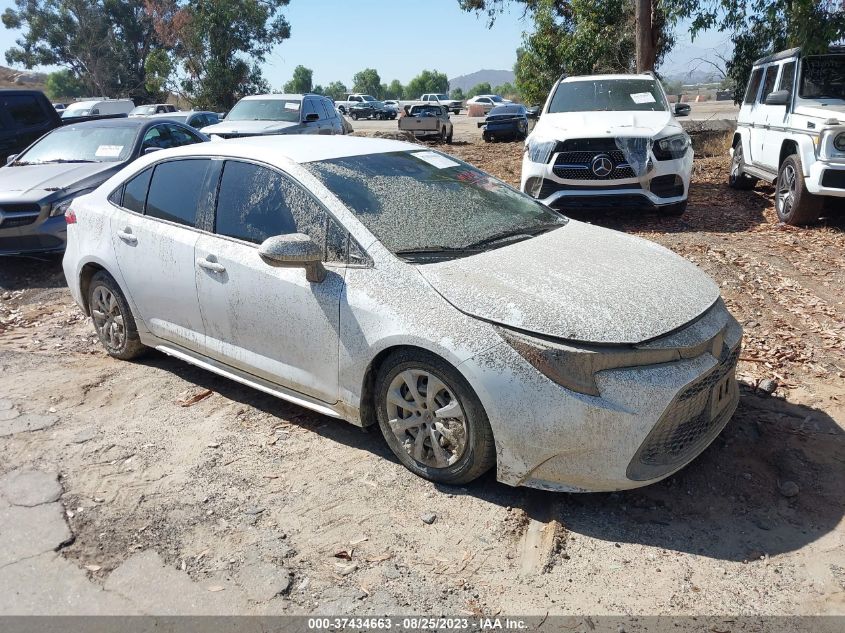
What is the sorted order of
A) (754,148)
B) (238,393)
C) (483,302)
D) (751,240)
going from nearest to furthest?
1. (483,302)
2. (238,393)
3. (751,240)
4. (754,148)

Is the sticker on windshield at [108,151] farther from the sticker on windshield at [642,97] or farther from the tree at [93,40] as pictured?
the tree at [93,40]

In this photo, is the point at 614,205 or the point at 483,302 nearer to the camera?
the point at 483,302

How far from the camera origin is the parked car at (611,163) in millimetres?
8297

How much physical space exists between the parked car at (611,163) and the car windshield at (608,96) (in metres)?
0.55

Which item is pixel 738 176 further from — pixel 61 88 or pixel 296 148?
pixel 61 88

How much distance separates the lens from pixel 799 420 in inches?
162

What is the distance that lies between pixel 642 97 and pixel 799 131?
6.64ft

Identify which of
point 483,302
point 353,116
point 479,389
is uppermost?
point 483,302

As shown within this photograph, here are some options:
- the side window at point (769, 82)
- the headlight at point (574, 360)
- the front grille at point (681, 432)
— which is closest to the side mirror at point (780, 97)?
the side window at point (769, 82)

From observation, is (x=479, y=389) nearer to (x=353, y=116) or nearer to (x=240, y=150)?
(x=240, y=150)

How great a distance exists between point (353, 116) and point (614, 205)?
50.4m

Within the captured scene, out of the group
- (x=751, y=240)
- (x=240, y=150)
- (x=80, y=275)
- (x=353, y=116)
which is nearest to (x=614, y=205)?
(x=751, y=240)

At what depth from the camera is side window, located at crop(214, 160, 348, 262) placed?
383 cm

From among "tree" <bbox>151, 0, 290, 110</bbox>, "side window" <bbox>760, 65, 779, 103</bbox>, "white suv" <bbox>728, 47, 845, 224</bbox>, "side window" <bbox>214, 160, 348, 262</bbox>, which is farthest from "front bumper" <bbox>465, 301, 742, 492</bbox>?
"tree" <bbox>151, 0, 290, 110</bbox>
